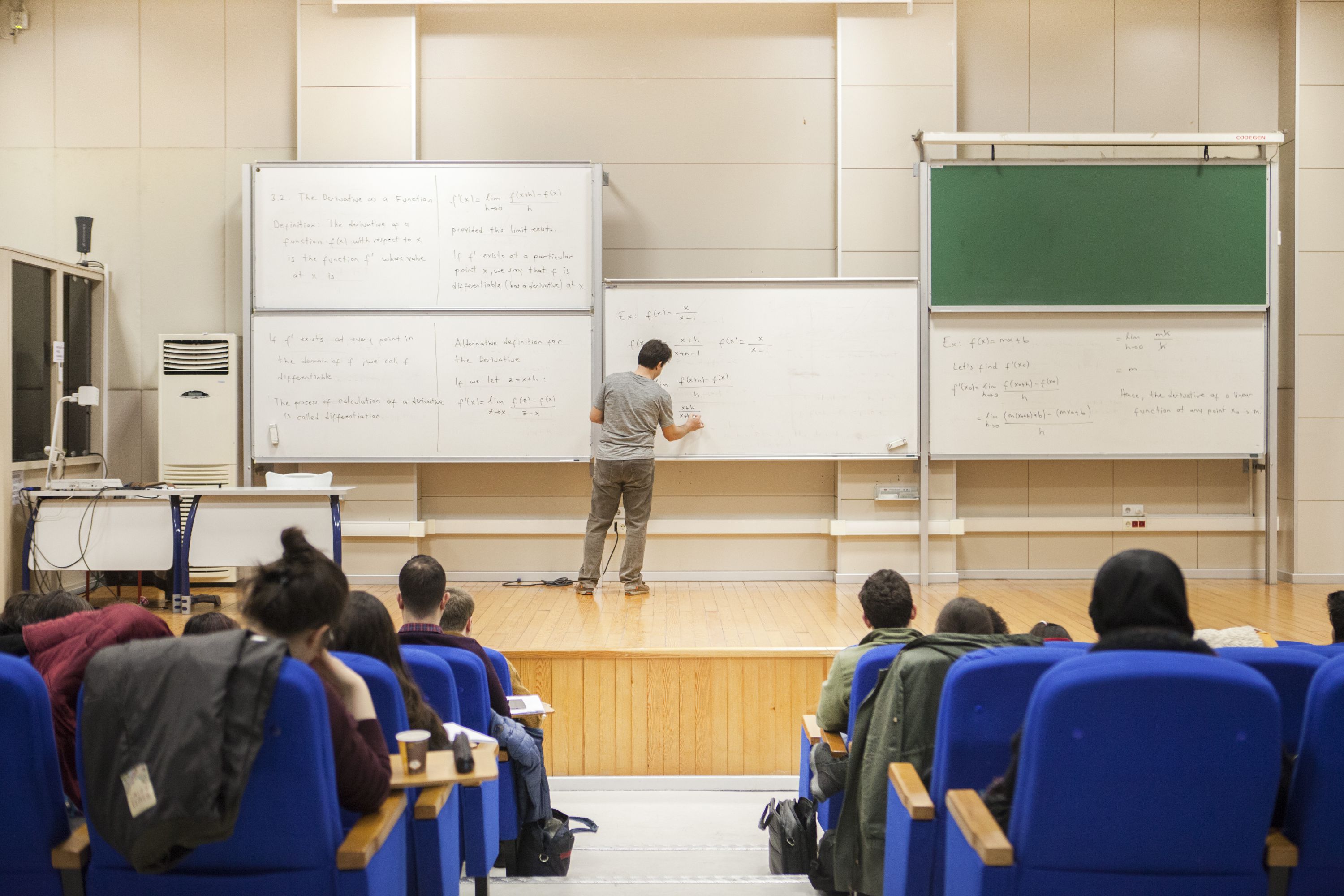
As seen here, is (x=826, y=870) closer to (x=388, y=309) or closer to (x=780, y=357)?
(x=780, y=357)

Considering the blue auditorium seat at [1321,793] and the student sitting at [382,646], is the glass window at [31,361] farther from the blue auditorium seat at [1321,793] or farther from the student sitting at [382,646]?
the blue auditorium seat at [1321,793]

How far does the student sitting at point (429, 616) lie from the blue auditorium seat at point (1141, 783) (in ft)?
4.41

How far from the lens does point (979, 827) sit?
149cm

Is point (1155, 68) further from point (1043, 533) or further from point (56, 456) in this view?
point (56, 456)

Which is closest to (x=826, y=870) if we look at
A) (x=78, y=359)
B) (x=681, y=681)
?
(x=681, y=681)

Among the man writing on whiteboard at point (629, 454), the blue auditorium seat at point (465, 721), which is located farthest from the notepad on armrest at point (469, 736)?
the man writing on whiteboard at point (629, 454)

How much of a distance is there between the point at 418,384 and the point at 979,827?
468 cm


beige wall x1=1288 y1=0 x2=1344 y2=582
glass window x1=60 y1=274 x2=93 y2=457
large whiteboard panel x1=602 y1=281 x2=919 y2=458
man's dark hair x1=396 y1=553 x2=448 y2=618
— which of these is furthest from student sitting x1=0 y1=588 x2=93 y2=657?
beige wall x1=1288 y1=0 x2=1344 y2=582

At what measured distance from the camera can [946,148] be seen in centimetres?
574

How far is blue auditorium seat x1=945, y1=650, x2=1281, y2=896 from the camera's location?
4.47ft

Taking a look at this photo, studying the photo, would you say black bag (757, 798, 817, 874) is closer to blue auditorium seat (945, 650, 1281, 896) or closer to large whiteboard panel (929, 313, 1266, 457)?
blue auditorium seat (945, 650, 1281, 896)

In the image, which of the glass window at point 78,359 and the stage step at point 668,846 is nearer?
the stage step at point 668,846

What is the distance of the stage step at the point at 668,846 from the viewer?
2318 millimetres

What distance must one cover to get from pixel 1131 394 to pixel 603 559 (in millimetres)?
3367
